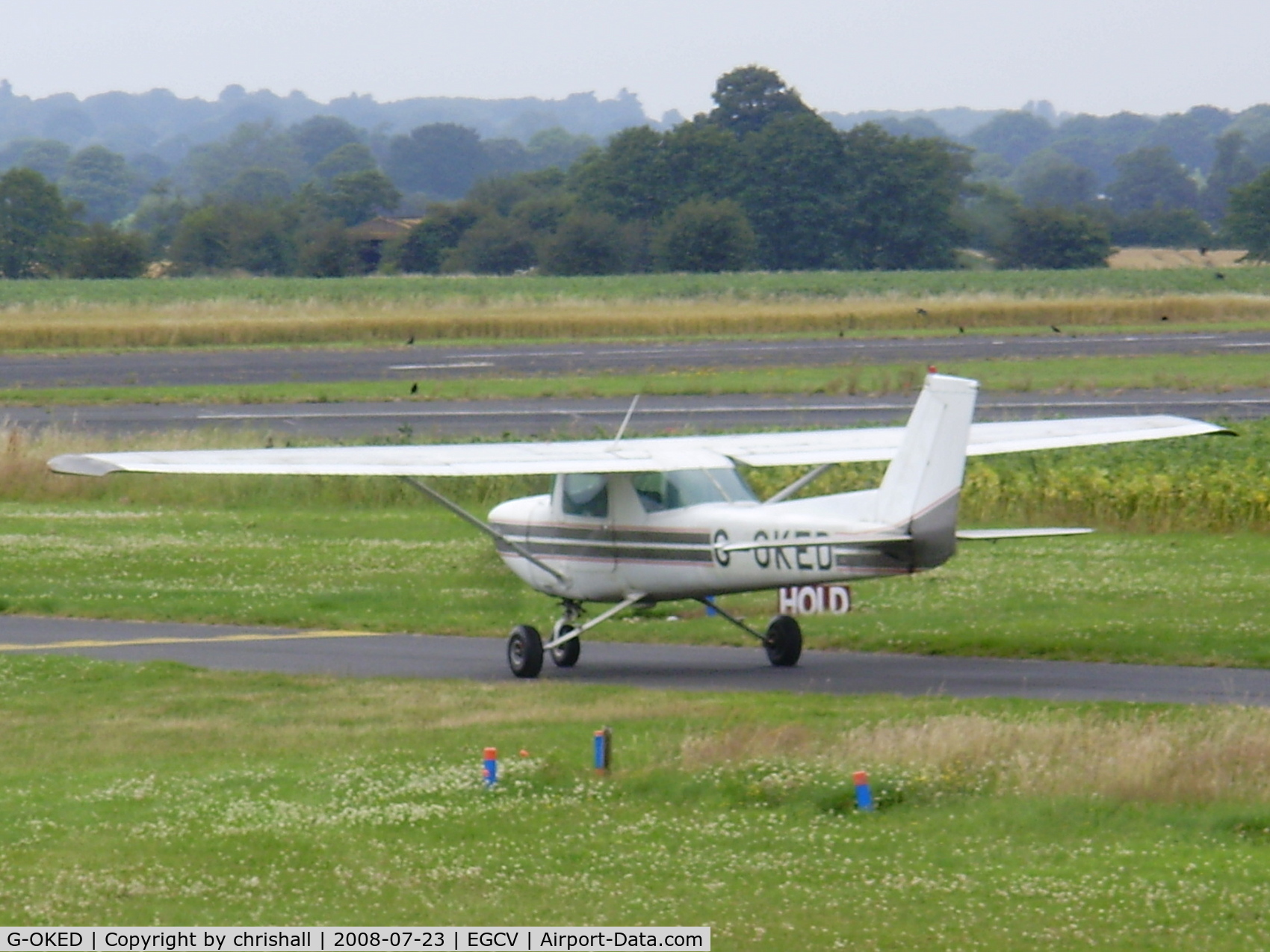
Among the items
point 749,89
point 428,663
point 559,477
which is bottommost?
point 428,663

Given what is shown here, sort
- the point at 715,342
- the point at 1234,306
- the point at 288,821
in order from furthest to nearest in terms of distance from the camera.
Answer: the point at 1234,306 → the point at 715,342 → the point at 288,821

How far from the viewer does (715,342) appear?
2756 inches

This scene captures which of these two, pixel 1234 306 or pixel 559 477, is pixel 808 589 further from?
pixel 1234 306

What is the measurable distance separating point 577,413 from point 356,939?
114ft

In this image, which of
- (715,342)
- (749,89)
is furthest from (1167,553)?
(749,89)

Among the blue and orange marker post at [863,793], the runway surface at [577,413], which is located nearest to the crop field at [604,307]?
the runway surface at [577,413]

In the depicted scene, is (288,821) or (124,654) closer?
(288,821)

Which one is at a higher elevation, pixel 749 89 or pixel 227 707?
pixel 749 89

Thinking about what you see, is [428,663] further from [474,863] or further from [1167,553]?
[1167,553]

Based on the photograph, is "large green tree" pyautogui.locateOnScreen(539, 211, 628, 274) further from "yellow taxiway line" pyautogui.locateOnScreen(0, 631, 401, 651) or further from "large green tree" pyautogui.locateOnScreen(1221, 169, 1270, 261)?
"yellow taxiway line" pyautogui.locateOnScreen(0, 631, 401, 651)

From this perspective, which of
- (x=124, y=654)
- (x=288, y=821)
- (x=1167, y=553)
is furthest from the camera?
(x=1167, y=553)

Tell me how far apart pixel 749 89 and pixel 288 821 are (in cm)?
14995

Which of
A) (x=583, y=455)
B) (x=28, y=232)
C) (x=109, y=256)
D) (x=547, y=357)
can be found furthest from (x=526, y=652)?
(x=28, y=232)

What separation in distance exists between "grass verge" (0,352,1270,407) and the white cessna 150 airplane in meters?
29.1
